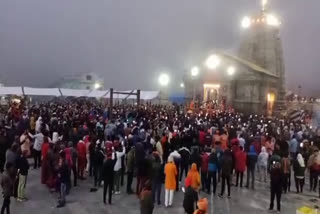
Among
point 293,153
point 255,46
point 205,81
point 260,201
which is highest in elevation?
point 255,46

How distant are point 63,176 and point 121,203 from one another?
2142mm

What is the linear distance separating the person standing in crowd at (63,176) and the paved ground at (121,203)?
240 mm

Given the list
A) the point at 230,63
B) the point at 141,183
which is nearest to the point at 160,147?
the point at 141,183

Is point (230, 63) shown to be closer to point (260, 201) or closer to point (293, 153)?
point (293, 153)

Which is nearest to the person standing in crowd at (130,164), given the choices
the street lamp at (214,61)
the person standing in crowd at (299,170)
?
the person standing in crowd at (299,170)

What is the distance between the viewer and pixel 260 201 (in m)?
14.5

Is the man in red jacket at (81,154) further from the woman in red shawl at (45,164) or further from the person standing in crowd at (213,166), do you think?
the person standing in crowd at (213,166)

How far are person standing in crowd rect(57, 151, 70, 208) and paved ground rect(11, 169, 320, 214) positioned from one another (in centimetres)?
24

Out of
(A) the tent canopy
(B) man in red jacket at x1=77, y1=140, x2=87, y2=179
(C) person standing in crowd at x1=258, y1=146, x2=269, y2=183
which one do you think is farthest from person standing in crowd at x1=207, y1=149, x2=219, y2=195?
(A) the tent canopy

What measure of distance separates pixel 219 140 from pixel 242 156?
10.2 feet

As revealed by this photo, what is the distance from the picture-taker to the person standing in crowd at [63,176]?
496 inches

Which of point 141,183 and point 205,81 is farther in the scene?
point 205,81

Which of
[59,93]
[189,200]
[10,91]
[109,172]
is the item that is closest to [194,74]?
[59,93]

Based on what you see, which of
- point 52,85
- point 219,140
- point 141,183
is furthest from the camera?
point 52,85
